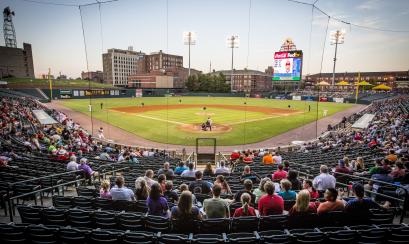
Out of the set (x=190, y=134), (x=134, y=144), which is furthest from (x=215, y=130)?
(x=134, y=144)

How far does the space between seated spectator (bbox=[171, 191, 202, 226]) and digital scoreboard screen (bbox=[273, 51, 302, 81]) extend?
44.0 metres

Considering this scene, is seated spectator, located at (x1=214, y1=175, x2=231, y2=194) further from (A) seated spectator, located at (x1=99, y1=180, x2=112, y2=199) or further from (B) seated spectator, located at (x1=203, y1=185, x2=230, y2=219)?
(A) seated spectator, located at (x1=99, y1=180, x2=112, y2=199)

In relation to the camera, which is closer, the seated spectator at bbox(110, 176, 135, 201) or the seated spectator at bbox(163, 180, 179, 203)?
the seated spectator at bbox(110, 176, 135, 201)

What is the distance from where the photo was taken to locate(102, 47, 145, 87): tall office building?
133500 millimetres

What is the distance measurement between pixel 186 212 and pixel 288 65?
45.1 metres

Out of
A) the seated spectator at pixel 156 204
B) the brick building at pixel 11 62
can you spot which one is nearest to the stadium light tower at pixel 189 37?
the brick building at pixel 11 62

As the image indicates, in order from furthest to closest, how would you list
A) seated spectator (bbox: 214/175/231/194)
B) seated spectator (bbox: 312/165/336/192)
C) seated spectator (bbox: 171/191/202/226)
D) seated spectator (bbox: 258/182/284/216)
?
seated spectator (bbox: 312/165/336/192) → seated spectator (bbox: 214/175/231/194) → seated spectator (bbox: 258/182/284/216) → seated spectator (bbox: 171/191/202/226)

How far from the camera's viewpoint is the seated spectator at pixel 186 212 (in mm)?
4469

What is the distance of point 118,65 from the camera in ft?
446

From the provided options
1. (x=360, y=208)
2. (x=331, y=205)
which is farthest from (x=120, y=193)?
(x=360, y=208)

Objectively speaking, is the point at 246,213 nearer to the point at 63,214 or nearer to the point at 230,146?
the point at 63,214

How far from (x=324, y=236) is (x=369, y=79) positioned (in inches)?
6491

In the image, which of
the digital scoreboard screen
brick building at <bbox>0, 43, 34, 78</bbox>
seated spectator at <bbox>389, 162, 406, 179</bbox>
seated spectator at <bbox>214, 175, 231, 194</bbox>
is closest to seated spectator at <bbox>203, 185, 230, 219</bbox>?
seated spectator at <bbox>214, 175, 231, 194</bbox>

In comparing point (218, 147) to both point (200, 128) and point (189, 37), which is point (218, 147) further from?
point (189, 37)
